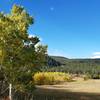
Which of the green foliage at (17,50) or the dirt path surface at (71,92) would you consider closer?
the green foliage at (17,50)

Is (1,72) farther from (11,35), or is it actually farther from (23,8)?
(23,8)

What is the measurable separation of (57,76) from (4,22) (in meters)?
51.8

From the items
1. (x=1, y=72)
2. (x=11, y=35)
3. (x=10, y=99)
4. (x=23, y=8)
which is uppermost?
(x=23, y=8)

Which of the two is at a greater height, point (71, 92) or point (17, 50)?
point (17, 50)

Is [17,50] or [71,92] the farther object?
[71,92]

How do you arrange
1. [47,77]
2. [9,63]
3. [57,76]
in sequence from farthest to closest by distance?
[57,76]
[47,77]
[9,63]

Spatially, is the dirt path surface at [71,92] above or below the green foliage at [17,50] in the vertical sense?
below

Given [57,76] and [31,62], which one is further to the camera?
[57,76]

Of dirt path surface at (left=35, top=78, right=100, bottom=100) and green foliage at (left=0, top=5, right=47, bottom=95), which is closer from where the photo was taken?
green foliage at (left=0, top=5, right=47, bottom=95)

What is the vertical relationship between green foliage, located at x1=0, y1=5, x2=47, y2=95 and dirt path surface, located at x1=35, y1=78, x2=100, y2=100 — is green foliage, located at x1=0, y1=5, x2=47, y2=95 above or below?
above

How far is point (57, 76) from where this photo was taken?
2977 inches

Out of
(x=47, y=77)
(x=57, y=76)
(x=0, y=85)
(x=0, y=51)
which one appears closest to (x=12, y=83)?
(x=0, y=51)

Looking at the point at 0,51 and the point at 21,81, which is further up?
the point at 0,51

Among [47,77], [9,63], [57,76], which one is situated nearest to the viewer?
[9,63]
